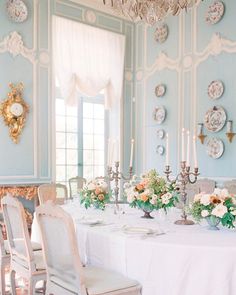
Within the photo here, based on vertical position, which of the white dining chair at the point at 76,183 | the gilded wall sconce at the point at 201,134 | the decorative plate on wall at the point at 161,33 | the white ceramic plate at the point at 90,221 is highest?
the decorative plate on wall at the point at 161,33

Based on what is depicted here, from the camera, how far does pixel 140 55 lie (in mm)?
6938

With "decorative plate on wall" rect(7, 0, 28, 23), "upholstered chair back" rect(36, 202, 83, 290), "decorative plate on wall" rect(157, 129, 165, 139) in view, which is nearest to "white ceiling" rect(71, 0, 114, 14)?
"decorative plate on wall" rect(7, 0, 28, 23)

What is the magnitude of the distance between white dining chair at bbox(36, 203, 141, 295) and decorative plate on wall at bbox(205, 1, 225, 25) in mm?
4293

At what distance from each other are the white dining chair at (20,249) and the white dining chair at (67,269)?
0.27 m

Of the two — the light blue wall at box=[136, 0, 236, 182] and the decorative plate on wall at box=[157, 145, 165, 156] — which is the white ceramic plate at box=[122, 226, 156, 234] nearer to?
the light blue wall at box=[136, 0, 236, 182]

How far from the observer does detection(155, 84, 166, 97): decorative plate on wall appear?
6.41 metres

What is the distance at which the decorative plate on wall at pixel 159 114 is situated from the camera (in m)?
6.39

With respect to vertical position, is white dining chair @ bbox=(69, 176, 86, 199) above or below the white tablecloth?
above

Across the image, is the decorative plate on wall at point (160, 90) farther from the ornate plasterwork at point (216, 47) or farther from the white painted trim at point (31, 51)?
the white painted trim at point (31, 51)

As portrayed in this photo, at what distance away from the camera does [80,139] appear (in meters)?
6.63

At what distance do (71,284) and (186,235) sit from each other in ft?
2.43

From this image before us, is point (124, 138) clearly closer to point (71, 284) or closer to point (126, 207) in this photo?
point (126, 207)

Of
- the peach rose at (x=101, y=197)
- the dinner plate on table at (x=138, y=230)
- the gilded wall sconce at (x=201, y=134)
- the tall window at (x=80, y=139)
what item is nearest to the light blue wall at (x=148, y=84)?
the gilded wall sconce at (x=201, y=134)

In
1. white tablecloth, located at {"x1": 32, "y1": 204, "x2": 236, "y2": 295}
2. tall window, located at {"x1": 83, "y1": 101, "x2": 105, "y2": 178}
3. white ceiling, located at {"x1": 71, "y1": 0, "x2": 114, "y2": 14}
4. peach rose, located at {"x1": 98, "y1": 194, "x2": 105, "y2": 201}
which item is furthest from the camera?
tall window, located at {"x1": 83, "y1": 101, "x2": 105, "y2": 178}
